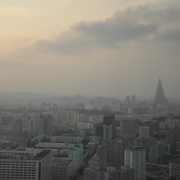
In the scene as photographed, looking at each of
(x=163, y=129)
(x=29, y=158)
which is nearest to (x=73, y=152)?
(x=29, y=158)

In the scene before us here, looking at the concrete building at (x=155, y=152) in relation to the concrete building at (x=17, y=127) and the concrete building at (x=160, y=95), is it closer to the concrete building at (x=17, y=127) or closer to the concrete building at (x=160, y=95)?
the concrete building at (x=160, y=95)

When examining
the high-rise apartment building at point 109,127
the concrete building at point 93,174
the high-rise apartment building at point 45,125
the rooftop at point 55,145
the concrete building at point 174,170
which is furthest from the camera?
the high-rise apartment building at point 45,125

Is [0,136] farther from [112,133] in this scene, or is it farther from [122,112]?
[122,112]

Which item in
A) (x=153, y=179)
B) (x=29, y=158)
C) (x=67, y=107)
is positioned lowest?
(x=153, y=179)

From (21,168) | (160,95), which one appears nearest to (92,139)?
(160,95)

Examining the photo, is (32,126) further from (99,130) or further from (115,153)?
(115,153)

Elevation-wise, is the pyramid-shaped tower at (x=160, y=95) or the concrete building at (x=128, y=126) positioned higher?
the pyramid-shaped tower at (x=160, y=95)

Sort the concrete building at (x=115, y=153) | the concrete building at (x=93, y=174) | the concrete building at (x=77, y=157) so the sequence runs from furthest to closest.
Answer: the concrete building at (x=77, y=157)
the concrete building at (x=115, y=153)
the concrete building at (x=93, y=174)

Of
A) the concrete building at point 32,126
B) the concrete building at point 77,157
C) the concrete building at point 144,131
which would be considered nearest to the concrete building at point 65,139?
the concrete building at point 32,126

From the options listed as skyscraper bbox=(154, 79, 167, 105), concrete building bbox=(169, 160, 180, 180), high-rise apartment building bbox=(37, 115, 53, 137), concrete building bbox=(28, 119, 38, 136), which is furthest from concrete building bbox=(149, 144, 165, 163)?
concrete building bbox=(28, 119, 38, 136)
